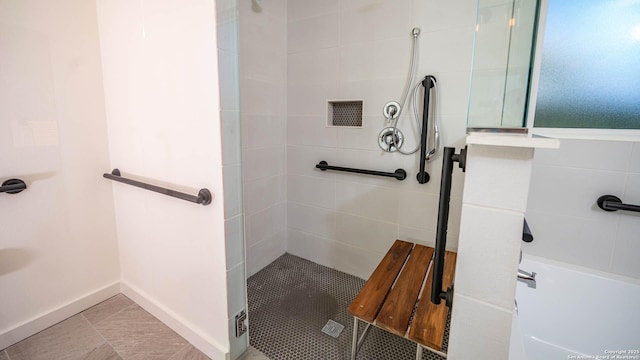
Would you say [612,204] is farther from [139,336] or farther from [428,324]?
[139,336]

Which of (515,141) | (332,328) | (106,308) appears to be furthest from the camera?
(106,308)

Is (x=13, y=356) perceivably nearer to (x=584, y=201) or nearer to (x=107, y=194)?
(x=107, y=194)

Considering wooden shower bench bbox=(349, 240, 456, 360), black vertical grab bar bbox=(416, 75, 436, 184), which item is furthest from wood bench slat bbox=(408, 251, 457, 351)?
black vertical grab bar bbox=(416, 75, 436, 184)

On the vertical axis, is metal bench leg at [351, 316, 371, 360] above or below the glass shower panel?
below

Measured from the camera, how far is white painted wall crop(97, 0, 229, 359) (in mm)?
1135

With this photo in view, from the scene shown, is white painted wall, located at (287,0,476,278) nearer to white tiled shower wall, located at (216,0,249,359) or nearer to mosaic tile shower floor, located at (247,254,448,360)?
mosaic tile shower floor, located at (247,254,448,360)

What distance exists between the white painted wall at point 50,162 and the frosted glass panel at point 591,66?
2.51 meters

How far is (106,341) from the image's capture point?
1.41 metres

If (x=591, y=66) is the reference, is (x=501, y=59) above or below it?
below

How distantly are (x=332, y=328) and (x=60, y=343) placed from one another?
4.60 ft

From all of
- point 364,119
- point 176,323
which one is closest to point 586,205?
point 364,119

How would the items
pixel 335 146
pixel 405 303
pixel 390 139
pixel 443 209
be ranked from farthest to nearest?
pixel 335 146 < pixel 390 139 < pixel 405 303 < pixel 443 209

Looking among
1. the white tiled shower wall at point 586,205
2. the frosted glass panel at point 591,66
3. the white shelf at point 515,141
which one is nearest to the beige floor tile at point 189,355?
the white shelf at point 515,141

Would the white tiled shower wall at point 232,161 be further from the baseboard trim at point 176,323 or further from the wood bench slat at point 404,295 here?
the wood bench slat at point 404,295
